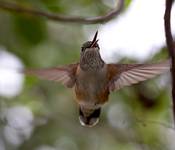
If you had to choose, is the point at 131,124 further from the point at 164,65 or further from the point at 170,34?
the point at 170,34

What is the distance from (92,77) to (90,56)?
0.11 meters

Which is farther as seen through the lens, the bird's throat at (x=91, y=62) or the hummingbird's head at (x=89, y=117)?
the hummingbird's head at (x=89, y=117)

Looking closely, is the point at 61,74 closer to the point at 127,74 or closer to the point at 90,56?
the point at 90,56

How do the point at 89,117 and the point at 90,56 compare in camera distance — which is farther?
the point at 89,117

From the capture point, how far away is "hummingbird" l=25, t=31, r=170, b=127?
2134 millimetres

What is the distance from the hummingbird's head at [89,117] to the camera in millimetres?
2266

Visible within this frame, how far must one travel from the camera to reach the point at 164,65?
177cm

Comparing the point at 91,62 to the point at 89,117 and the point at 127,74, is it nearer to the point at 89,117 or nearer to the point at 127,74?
the point at 127,74

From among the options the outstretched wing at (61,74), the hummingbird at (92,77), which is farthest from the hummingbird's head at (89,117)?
the outstretched wing at (61,74)

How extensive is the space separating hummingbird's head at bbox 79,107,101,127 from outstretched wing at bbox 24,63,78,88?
0.46 ft

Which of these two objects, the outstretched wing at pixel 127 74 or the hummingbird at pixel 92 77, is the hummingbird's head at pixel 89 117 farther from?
the outstretched wing at pixel 127 74

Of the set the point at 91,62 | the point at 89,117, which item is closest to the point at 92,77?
the point at 91,62

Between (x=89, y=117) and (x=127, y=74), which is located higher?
(x=127, y=74)

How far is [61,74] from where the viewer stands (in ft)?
7.30
